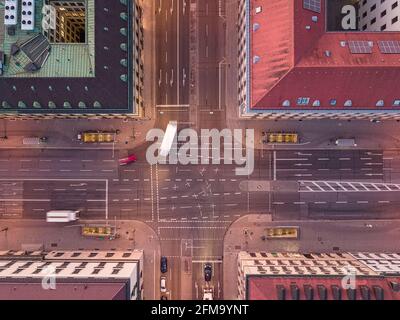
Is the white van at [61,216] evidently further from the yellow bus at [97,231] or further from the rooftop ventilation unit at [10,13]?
the rooftop ventilation unit at [10,13]

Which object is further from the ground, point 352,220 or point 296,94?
point 296,94

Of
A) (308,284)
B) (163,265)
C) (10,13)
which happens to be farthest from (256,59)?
(163,265)

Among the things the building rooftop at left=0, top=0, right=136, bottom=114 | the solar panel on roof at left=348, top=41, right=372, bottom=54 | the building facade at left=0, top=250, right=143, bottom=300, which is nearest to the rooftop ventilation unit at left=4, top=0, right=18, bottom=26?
the building rooftop at left=0, top=0, right=136, bottom=114

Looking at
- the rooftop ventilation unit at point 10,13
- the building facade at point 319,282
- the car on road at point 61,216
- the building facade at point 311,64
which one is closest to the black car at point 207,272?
the building facade at point 319,282

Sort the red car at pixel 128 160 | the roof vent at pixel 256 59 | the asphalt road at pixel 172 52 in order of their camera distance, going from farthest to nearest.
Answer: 1. the asphalt road at pixel 172 52
2. the red car at pixel 128 160
3. the roof vent at pixel 256 59

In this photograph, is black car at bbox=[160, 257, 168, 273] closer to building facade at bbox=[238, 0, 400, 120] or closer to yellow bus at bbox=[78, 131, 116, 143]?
yellow bus at bbox=[78, 131, 116, 143]

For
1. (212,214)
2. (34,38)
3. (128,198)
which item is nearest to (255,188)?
(212,214)

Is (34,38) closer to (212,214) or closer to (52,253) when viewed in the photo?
(52,253)
